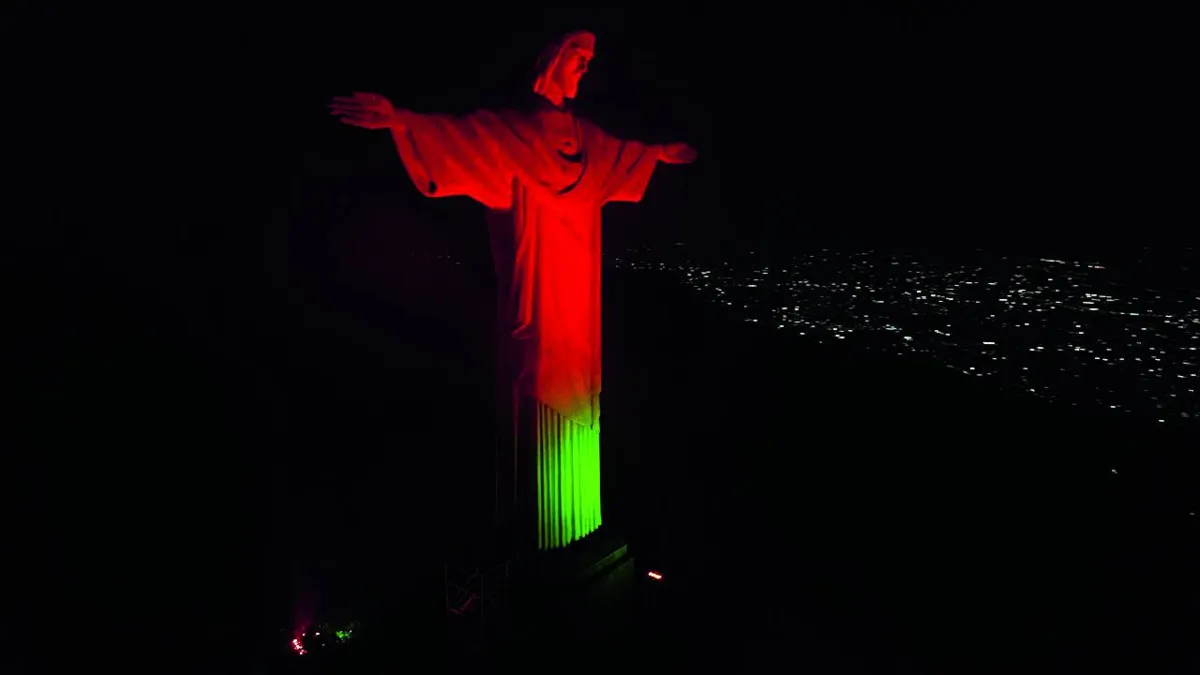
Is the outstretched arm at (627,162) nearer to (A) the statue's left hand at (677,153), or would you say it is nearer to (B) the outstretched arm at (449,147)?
(A) the statue's left hand at (677,153)

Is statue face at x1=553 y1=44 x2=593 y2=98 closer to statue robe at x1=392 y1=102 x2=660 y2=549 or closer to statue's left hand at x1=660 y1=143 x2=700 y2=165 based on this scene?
statue robe at x1=392 y1=102 x2=660 y2=549

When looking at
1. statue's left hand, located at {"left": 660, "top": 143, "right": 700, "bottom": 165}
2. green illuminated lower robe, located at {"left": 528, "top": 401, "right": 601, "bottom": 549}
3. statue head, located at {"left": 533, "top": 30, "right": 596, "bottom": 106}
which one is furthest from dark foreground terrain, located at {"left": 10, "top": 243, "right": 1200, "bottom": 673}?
statue head, located at {"left": 533, "top": 30, "right": 596, "bottom": 106}

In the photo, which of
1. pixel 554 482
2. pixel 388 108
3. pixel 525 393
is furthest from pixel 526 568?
pixel 388 108

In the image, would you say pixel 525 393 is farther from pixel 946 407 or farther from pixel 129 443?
pixel 946 407

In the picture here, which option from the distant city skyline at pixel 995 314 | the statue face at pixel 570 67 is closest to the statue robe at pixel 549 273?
the statue face at pixel 570 67

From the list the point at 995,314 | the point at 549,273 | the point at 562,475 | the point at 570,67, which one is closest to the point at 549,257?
the point at 549,273

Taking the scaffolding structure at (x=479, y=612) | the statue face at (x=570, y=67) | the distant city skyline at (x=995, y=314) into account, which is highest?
the statue face at (x=570, y=67)

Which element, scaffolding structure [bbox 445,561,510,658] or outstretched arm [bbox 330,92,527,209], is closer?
outstretched arm [bbox 330,92,527,209]
